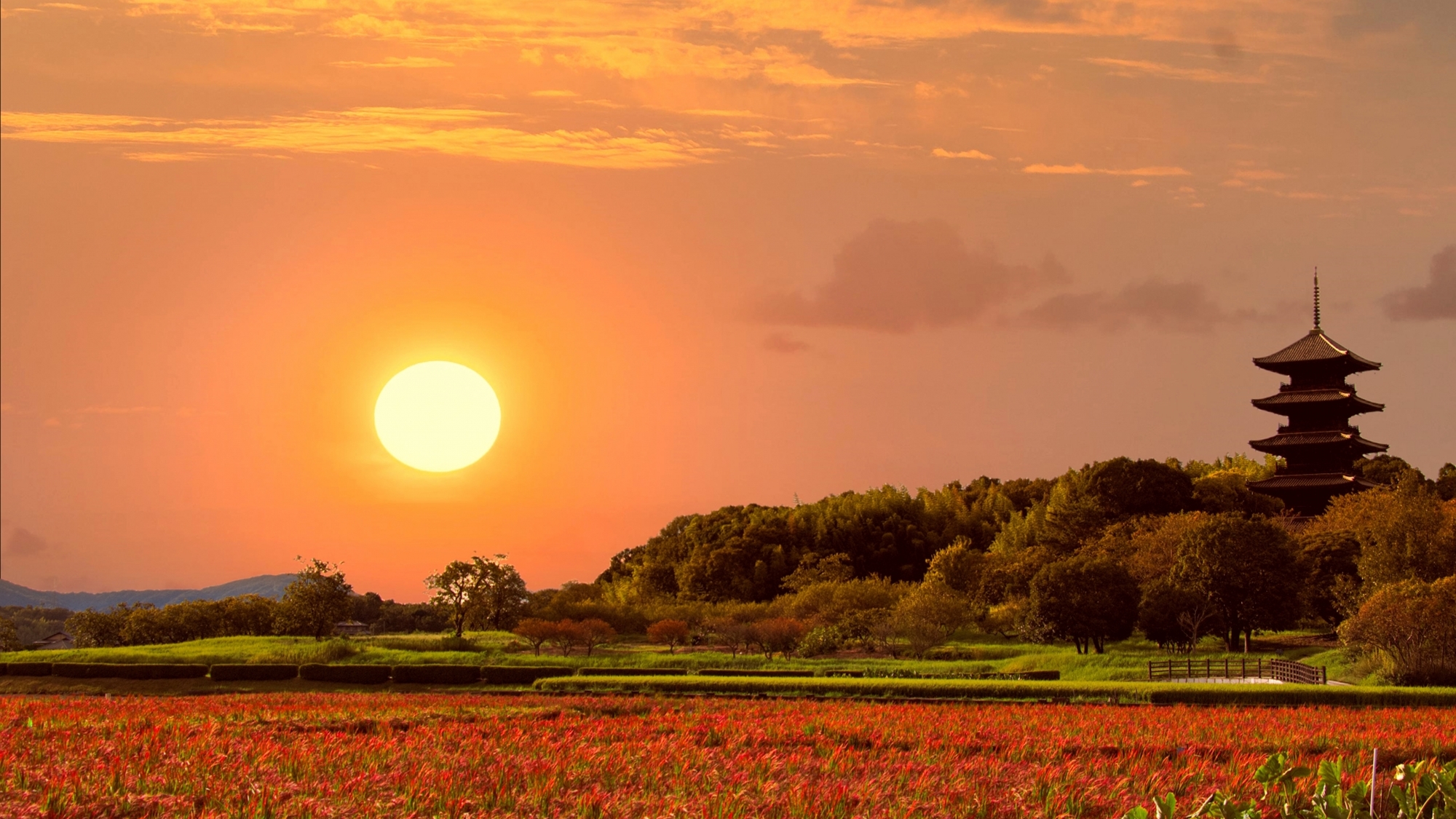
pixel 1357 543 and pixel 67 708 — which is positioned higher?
pixel 1357 543

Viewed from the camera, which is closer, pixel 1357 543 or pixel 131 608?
pixel 1357 543

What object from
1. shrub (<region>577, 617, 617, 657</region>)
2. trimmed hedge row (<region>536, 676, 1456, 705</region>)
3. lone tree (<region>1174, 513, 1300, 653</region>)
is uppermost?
lone tree (<region>1174, 513, 1300, 653</region>)

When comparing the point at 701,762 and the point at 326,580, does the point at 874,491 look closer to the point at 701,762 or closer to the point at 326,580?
the point at 326,580

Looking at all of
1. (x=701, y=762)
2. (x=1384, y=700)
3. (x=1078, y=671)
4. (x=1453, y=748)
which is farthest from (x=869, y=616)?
(x=701, y=762)

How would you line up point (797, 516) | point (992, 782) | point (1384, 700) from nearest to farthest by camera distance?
point (992, 782) → point (1384, 700) → point (797, 516)

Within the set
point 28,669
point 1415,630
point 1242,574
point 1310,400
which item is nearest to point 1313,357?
point 1310,400

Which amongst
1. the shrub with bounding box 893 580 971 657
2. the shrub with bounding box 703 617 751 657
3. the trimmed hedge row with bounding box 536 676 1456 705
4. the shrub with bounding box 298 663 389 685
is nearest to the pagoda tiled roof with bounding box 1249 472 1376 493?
the shrub with bounding box 893 580 971 657

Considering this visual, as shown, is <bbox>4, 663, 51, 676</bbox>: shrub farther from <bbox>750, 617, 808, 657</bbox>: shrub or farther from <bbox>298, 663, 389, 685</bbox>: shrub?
<bbox>750, 617, 808, 657</bbox>: shrub

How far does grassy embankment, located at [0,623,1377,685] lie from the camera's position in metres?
42.4

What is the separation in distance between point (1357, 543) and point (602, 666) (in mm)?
35150

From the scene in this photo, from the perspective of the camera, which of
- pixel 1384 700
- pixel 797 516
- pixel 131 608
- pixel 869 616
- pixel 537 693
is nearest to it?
pixel 1384 700

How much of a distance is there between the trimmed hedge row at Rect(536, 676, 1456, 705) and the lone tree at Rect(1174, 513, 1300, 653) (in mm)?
18833

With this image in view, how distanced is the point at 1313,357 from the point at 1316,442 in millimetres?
5261

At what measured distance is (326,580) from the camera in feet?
184
